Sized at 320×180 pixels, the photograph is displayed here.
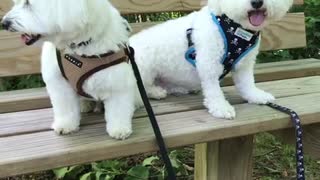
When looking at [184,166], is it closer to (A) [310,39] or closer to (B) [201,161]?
(B) [201,161]

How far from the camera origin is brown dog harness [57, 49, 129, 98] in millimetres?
1648

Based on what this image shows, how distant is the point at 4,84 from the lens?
3.06m

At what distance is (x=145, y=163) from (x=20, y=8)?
1630 mm

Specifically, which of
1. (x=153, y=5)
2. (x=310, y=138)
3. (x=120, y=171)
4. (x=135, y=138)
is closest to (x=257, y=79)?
(x=310, y=138)

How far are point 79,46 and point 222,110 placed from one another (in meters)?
0.59

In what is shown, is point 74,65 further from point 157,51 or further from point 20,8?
point 157,51

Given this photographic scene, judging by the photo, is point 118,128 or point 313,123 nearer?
point 118,128

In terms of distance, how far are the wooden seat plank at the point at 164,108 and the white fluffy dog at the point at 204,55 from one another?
0.07 metres

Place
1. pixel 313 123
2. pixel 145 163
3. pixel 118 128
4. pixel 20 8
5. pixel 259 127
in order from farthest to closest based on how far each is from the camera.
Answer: pixel 145 163 → pixel 313 123 → pixel 259 127 → pixel 118 128 → pixel 20 8

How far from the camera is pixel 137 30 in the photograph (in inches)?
104

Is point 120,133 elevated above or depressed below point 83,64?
below

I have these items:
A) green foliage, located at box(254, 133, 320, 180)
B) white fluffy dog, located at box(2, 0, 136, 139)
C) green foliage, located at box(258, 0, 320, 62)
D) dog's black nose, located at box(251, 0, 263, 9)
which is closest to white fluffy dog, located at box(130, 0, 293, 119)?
dog's black nose, located at box(251, 0, 263, 9)

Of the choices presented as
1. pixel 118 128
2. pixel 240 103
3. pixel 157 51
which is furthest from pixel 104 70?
pixel 240 103

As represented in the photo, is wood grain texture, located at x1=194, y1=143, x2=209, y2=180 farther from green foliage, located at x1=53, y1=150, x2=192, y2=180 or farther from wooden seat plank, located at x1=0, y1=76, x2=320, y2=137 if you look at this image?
green foliage, located at x1=53, y1=150, x2=192, y2=180
